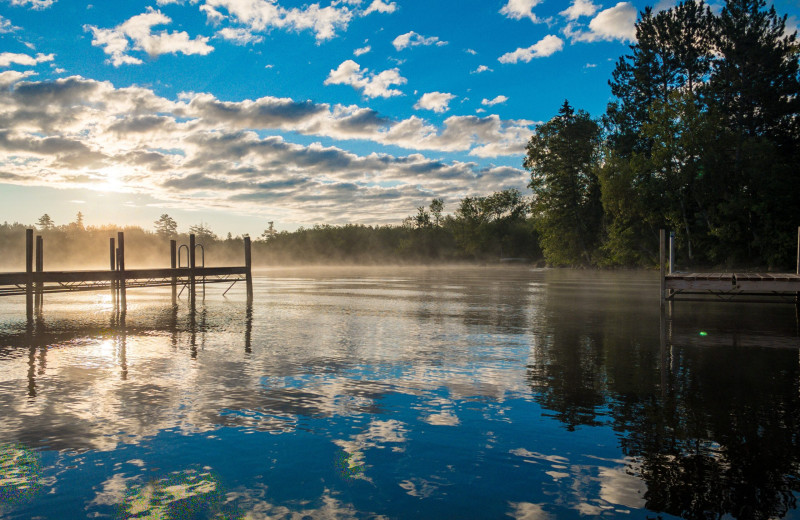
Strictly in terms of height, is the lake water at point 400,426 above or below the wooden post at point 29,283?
below

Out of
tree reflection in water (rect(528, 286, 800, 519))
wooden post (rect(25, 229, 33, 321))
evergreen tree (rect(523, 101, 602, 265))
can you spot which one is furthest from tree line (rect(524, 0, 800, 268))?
wooden post (rect(25, 229, 33, 321))

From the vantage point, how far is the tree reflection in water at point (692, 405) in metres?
4.52

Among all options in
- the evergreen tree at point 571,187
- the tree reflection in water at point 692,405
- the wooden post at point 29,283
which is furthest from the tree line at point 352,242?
the tree reflection in water at point 692,405

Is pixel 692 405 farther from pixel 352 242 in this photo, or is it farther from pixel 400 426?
pixel 352 242

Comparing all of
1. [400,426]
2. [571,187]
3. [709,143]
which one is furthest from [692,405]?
[571,187]

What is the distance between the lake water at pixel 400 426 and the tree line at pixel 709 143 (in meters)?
32.7

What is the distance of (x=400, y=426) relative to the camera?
6.24m

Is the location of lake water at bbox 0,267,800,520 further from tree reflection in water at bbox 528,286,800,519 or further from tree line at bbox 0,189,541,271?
tree line at bbox 0,189,541,271

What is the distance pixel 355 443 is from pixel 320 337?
7.50 m

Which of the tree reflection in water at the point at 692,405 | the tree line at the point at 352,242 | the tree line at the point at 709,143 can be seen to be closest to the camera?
the tree reflection in water at the point at 692,405

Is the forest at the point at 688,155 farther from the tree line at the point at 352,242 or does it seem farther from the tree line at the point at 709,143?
the tree line at the point at 352,242

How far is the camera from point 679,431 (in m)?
5.94

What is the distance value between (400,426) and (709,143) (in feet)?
146

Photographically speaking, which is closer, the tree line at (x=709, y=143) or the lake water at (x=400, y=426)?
the lake water at (x=400, y=426)
